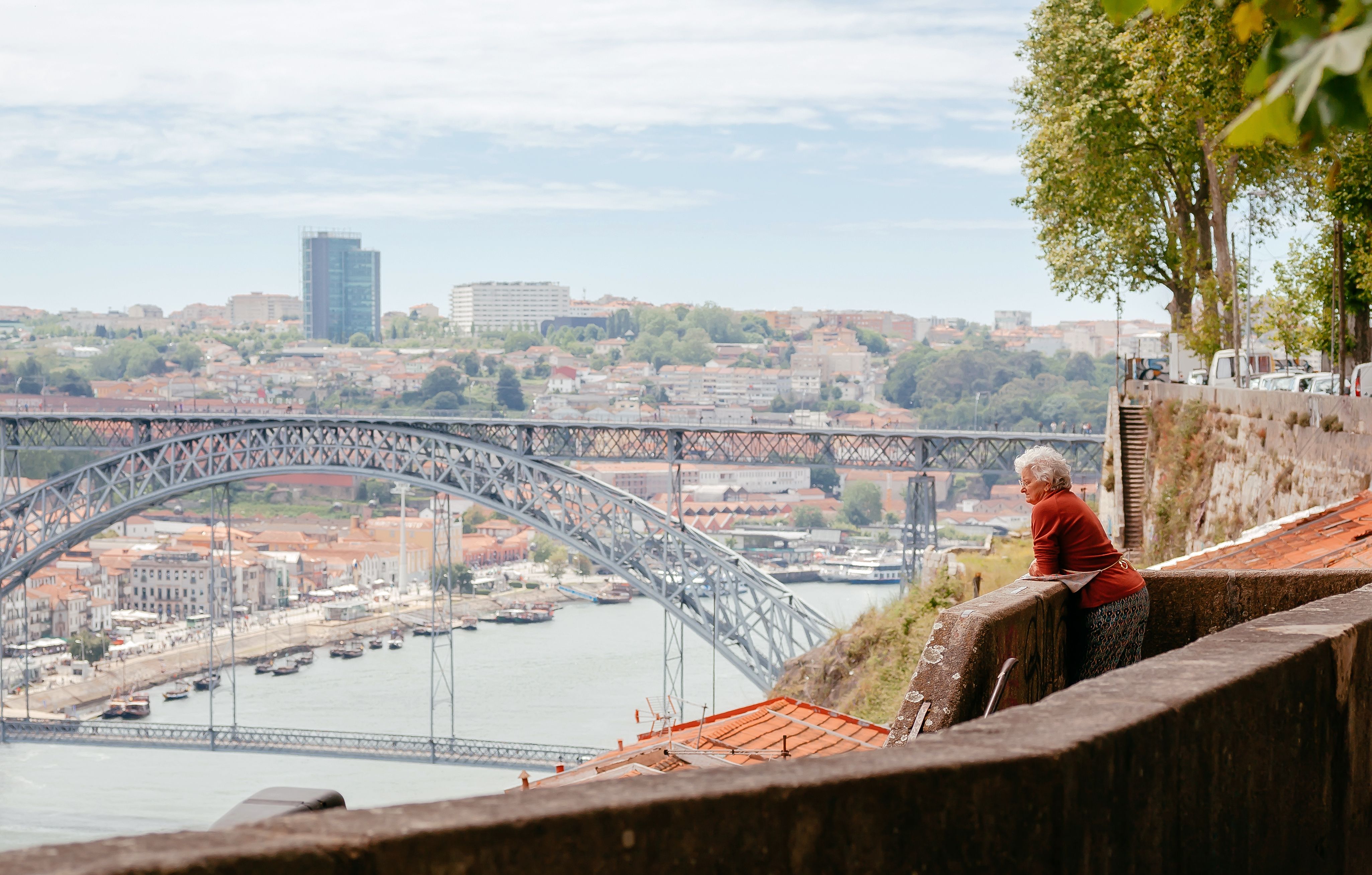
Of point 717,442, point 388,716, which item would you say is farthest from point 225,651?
point 717,442

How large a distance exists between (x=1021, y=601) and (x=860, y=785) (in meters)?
1.32

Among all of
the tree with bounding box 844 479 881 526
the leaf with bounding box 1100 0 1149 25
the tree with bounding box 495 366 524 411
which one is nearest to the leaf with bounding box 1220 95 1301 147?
the leaf with bounding box 1100 0 1149 25

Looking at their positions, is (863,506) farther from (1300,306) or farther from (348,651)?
(1300,306)

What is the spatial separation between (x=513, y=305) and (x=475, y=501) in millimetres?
31290

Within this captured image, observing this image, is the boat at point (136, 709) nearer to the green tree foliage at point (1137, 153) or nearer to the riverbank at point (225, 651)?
the riverbank at point (225, 651)

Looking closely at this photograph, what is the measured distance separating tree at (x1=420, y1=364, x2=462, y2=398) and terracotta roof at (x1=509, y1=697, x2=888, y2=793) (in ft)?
111

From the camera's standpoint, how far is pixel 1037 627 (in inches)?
94.0

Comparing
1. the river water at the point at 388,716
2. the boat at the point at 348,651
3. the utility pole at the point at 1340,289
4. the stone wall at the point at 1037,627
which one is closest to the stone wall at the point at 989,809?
the stone wall at the point at 1037,627

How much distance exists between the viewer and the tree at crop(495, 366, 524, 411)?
40875mm

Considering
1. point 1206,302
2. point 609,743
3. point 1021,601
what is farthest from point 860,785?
point 609,743

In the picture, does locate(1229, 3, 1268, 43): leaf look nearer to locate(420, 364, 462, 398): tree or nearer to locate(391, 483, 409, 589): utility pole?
locate(391, 483, 409, 589): utility pole

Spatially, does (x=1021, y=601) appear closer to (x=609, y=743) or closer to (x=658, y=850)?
(x=658, y=850)

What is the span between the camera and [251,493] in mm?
44625

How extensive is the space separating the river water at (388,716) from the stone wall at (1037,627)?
64.7 ft
